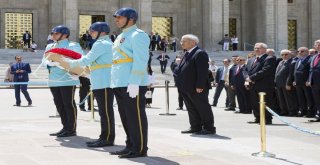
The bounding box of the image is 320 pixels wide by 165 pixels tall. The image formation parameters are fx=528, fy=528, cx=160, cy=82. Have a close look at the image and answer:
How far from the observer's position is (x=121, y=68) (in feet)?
24.5

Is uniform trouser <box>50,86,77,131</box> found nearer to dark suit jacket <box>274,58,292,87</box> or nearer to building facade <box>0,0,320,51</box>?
dark suit jacket <box>274,58,292,87</box>

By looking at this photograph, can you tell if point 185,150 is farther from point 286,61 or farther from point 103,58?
point 286,61

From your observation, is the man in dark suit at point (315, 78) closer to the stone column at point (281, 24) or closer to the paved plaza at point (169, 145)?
the paved plaza at point (169, 145)

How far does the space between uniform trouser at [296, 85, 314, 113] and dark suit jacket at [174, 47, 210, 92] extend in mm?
4328

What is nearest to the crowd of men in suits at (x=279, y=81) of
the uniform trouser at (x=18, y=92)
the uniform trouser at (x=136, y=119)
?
the uniform trouser at (x=136, y=119)

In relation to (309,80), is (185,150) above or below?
below

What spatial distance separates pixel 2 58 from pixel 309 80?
80.4 ft

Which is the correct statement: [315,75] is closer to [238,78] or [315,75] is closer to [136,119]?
[238,78]

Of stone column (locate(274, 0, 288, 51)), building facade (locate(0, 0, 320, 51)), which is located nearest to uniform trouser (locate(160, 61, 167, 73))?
building facade (locate(0, 0, 320, 51))

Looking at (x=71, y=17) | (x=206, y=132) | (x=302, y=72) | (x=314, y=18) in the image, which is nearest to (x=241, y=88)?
(x=302, y=72)

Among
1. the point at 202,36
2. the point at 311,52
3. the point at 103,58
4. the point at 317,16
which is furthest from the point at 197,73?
the point at 317,16

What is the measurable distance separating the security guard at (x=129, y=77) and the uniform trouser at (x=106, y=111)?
0.88 meters

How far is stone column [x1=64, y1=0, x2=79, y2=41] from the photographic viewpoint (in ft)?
121

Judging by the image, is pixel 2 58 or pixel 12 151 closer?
pixel 12 151
